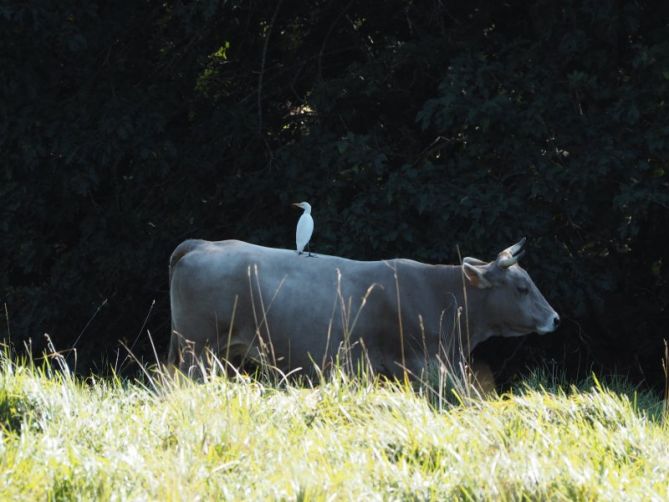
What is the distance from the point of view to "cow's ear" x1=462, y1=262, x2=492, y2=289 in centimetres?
909

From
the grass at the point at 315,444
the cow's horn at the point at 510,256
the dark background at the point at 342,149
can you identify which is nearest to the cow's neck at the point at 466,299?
the cow's horn at the point at 510,256

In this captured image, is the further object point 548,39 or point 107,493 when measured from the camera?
point 548,39

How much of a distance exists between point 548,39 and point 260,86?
122 inches

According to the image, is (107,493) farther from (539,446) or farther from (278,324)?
(278,324)

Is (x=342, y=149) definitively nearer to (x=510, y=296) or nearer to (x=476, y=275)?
(x=476, y=275)

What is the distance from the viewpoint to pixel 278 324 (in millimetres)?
9180

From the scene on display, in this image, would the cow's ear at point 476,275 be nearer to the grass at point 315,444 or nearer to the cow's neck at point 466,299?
the cow's neck at point 466,299

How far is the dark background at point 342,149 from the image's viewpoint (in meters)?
10.5

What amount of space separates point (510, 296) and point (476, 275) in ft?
1.12

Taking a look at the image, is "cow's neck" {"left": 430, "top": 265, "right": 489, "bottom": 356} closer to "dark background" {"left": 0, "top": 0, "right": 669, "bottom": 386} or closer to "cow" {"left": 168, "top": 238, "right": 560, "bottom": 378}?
"cow" {"left": 168, "top": 238, "right": 560, "bottom": 378}

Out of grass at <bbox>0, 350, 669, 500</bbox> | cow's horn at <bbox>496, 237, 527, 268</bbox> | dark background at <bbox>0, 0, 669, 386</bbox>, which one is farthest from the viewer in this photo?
dark background at <bbox>0, 0, 669, 386</bbox>

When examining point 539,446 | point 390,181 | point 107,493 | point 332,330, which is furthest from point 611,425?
point 390,181

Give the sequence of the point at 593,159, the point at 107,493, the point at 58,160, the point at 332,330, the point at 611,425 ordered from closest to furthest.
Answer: the point at 107,493 < the point at 611,425 < the point at 332,330 < the point at 593,159 < the point at 58,160

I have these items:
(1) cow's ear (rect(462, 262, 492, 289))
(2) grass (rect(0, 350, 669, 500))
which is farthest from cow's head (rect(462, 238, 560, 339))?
(2) grass (rect(0, 350, 669, 500))
